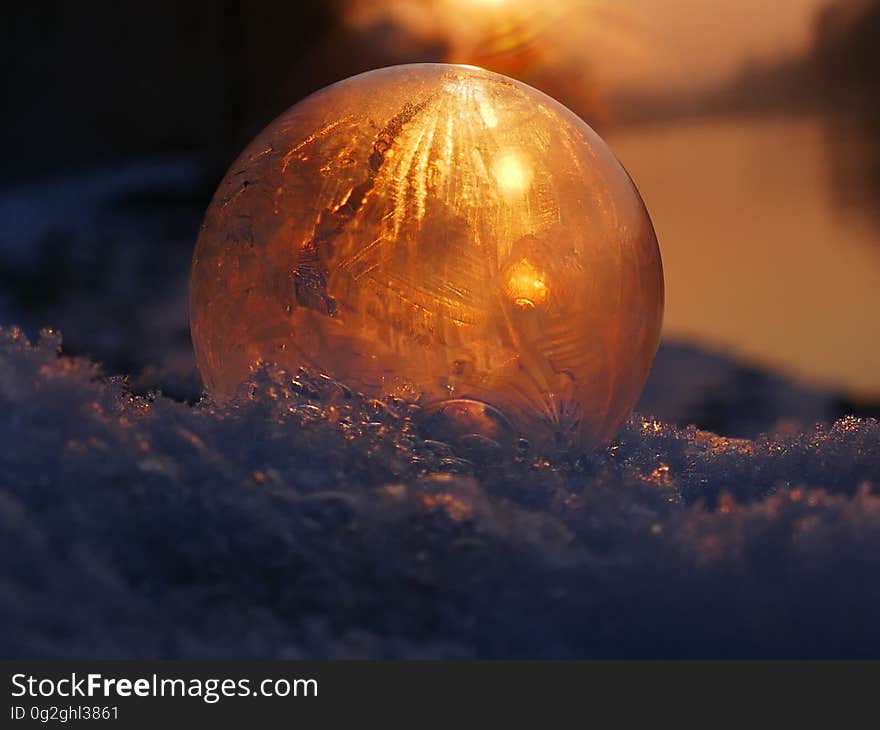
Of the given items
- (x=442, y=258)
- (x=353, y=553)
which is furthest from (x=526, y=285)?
(x=353, y=553)

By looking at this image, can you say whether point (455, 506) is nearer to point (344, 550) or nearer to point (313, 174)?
point (344, 550)

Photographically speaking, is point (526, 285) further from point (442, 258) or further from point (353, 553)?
point (353, 553)

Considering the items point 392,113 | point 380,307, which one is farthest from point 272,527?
point 392,113

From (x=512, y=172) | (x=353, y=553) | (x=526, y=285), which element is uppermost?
(x=512, y=172)

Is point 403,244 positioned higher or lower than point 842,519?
higher

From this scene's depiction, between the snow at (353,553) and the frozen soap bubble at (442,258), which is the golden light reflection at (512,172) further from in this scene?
the snow at (353,553)

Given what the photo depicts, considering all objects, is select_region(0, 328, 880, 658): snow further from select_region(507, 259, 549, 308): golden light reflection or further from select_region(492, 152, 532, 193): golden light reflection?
select_region(492, 152, 532, 193): golden light reflection
